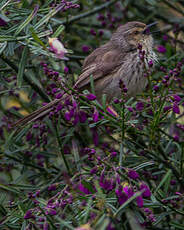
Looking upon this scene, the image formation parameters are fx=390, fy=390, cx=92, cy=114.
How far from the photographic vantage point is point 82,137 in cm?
365

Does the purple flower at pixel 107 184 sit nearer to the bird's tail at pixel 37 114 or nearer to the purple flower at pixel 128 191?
the purple flower at pixel 128 191

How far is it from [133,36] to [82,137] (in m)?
1.36

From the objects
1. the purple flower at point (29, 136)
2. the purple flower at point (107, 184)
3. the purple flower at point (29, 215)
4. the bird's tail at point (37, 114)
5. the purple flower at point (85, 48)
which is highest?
the purple flower at point (85, 48)

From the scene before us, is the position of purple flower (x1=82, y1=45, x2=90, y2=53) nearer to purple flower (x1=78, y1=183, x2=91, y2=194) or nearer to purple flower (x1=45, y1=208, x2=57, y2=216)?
purple flower (x1=78, y1=183, x2=91, y2=194)

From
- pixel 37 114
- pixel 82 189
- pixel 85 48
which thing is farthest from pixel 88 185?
pixel 85 48

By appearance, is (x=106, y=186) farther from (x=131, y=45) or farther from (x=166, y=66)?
(x=131, y=45)

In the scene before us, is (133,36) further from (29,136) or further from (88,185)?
(88,185)

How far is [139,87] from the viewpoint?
383cm

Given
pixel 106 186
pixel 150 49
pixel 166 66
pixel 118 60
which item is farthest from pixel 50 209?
pixel 150 49

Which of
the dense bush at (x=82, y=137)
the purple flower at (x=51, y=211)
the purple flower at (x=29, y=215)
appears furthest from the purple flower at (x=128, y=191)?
the purple flower at (x=29, y=215)

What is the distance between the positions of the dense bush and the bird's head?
16 centimetres

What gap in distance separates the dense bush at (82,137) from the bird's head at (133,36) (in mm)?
155

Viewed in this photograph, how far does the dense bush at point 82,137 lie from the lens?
2096mm

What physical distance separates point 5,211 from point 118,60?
1.97 metres
